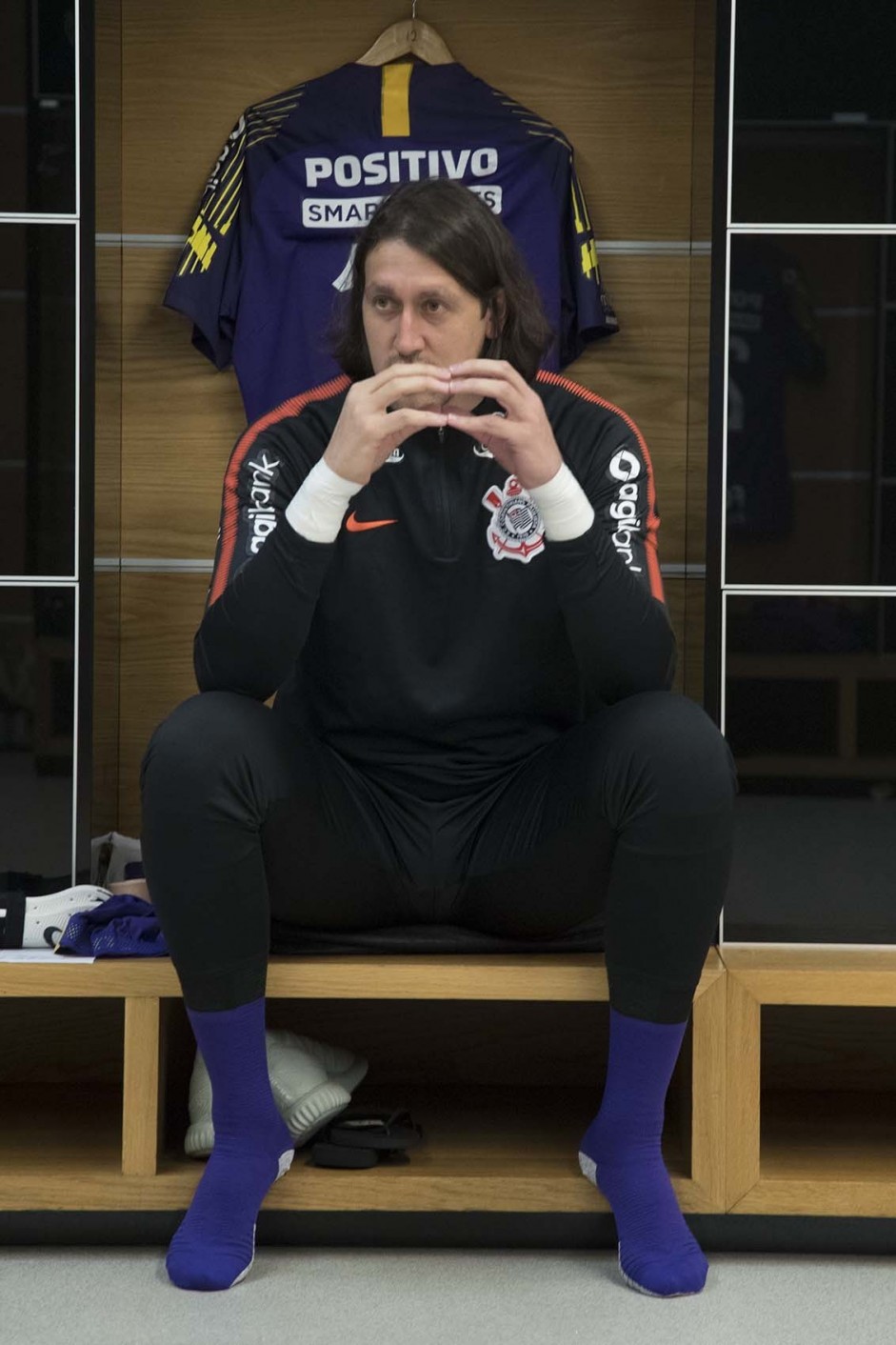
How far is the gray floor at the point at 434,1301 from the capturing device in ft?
4.77

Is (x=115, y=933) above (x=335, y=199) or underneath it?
underneath

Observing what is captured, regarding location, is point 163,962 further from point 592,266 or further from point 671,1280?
point 592,266

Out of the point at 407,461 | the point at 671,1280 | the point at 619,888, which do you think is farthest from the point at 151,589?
the point at 671,1280

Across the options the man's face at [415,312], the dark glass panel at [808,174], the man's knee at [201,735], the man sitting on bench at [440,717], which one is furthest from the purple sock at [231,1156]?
the dark glass panel at [808,174]

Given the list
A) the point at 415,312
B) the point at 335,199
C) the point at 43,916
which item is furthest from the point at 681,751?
the point at 335,199

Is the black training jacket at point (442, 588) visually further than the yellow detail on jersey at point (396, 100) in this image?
No

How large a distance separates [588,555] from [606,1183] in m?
0.67

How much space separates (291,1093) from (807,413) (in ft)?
3.50

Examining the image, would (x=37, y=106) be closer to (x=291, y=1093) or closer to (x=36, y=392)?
(x=36, y=392)

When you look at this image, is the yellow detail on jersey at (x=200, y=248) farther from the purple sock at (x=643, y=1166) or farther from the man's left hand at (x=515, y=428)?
the purple sock at (x=643, y=1166)

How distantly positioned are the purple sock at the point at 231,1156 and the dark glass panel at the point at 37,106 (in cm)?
113

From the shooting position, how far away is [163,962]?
1.73m

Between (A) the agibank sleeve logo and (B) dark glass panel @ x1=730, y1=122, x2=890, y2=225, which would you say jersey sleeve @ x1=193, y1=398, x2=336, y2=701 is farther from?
(B) dark glass panel @ x1=730, y1=122, x2=890, y2=225

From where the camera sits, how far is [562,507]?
5.25 feet
